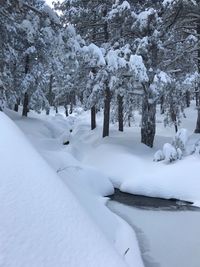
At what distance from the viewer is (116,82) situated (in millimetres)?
16375

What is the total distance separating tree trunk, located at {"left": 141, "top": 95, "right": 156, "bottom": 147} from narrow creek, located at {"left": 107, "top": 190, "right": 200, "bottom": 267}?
4.80 meters

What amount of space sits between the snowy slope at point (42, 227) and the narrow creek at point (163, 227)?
10.0 feet

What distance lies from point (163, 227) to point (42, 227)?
19.8 feet

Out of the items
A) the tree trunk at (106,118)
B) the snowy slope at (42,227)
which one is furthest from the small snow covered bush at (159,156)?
the snowy slope at (42,227)

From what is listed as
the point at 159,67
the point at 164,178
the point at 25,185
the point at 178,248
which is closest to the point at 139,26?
the point at 159,67

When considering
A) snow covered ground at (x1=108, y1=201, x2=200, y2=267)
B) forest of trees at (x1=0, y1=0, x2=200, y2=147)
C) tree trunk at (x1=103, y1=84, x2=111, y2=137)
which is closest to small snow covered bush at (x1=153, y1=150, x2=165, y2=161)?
forest of trees at (x1=0, y1=0, x2=200, y2=147)

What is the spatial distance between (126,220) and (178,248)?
2.50m

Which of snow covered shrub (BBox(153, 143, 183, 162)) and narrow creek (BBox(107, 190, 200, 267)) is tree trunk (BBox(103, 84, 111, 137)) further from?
narrow creek (BBox(107, 190, 200, 267))

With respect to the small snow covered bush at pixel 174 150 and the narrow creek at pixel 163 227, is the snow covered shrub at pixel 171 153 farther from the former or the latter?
the narrow creek at pixel 163 227

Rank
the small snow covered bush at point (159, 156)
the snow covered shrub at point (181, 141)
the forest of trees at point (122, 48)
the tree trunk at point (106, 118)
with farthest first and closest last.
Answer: the tree trunk at point (106, 118) → the snow covered shrub at point (181, 141) → the small snow covered bush at point (159, 156) → the forest of trees at point (122, 48)

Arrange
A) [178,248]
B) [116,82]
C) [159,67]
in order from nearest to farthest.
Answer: [178,248], [116,82], [159,67]

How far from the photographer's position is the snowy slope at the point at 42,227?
4.11 meters

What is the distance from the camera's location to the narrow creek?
8023 millimetres

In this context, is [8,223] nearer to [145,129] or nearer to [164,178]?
[164,178]
